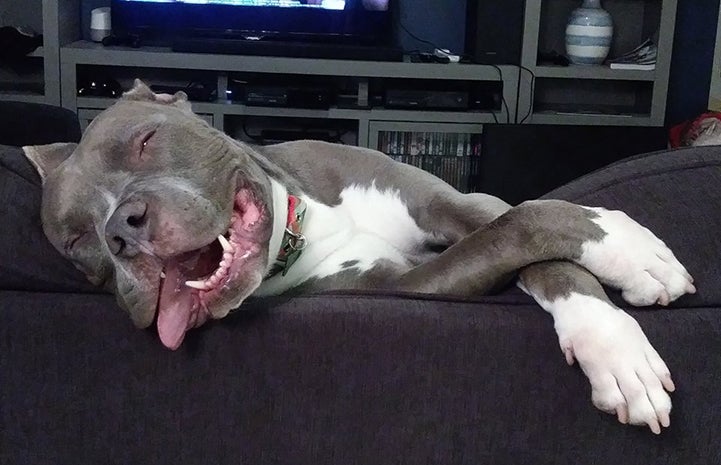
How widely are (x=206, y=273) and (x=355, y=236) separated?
0.42 meters

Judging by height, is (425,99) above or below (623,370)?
below

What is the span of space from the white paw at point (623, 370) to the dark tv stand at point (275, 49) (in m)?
3.37

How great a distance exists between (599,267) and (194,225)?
23.1 inches

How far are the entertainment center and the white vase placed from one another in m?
0.08

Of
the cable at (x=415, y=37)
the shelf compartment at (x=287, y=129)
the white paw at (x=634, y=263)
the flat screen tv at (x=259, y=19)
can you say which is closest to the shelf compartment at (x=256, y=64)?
the flat screen tv at (x=259, y=19)

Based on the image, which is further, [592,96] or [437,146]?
[592,96]

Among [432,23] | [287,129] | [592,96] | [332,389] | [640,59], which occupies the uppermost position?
[432,23]

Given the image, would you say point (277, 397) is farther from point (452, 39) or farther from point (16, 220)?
point (452, 39)

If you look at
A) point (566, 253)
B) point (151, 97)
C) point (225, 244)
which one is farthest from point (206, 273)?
point (566, 253)

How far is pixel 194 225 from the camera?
4.29 ft

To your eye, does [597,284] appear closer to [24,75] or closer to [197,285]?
[197,285]

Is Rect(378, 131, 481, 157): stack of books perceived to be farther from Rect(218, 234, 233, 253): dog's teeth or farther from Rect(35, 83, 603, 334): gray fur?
Rect(218, 234, 233, 253): dog's teeth

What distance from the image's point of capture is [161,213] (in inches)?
51.2

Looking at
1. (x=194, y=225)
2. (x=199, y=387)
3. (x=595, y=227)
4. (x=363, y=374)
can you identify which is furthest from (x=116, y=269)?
(x=595, y=227)
